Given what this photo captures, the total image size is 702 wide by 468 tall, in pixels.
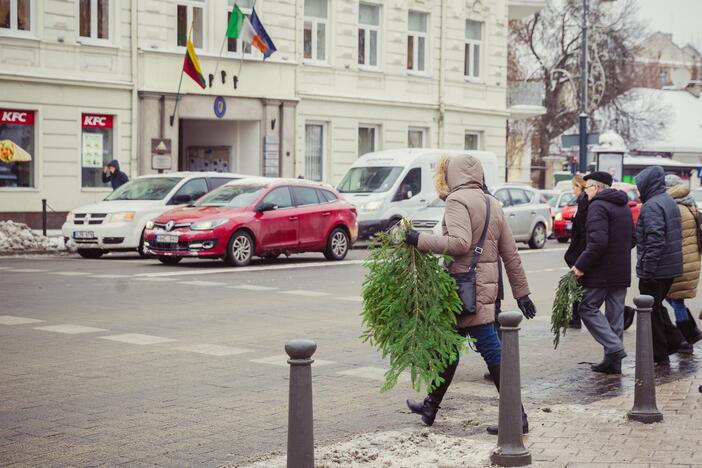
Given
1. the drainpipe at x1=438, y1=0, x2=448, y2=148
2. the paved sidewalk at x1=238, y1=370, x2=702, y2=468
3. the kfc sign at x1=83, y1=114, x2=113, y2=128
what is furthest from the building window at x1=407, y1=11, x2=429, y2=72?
the paved sidewalk at x1=238, y1=370, x2=702, y2=468

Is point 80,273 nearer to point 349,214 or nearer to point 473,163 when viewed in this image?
point 349,214

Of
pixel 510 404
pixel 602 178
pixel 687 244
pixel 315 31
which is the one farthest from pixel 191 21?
pixel 510 404

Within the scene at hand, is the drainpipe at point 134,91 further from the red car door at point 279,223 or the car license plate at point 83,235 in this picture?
the red car door at point 279,223

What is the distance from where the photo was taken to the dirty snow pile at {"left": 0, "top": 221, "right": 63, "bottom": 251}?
77.7ft

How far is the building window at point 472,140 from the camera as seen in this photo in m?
42.4

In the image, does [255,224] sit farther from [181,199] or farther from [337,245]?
[181,199]

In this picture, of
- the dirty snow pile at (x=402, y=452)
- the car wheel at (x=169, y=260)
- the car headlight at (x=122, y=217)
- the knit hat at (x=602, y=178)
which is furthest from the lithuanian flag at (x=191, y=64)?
the dirty snow pile at (x=402, y=452)

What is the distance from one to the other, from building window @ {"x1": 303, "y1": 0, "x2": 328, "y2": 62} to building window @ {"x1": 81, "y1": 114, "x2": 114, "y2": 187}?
7916 millimetres

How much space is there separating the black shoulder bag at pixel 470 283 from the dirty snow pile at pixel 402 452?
31.8 inches

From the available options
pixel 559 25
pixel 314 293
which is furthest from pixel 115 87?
pixel 559 25

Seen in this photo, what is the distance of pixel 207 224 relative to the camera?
778 inches

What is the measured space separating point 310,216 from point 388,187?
244 inches

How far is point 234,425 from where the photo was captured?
736 cm

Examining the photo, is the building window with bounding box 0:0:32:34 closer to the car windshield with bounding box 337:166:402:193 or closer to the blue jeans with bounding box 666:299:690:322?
the car windshield with bounding box 337:166:402:193
